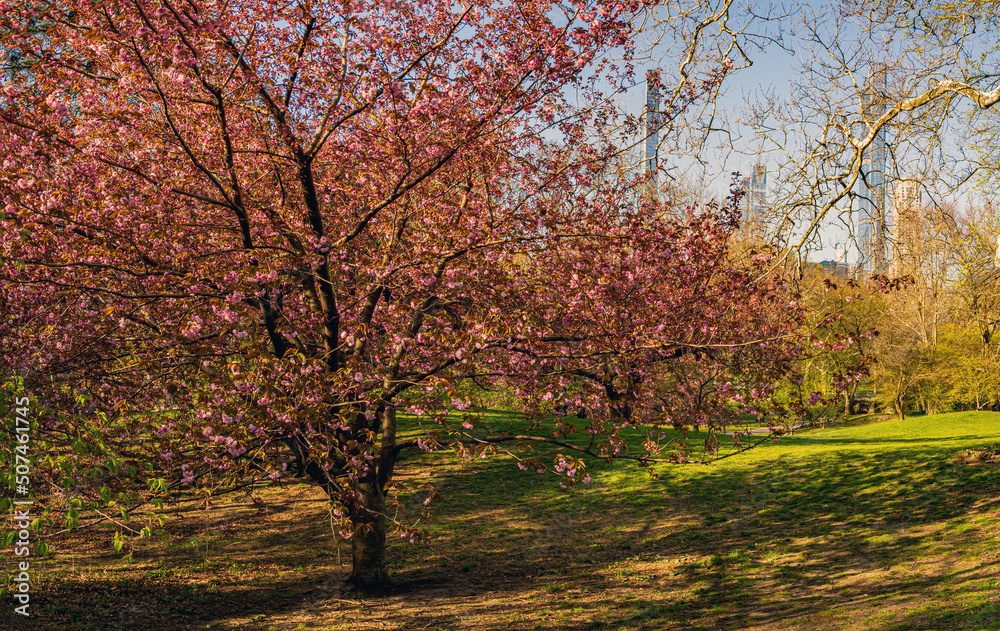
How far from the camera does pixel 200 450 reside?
7176 mm

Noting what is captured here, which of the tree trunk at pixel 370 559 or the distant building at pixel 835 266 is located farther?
the tree trunk at pixel 370 559

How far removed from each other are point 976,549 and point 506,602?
726 cm

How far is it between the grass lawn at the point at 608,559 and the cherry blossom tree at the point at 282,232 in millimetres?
2007

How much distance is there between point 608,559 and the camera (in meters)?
11.7

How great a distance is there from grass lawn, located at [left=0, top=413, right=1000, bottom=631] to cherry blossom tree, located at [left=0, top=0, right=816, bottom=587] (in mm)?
2007

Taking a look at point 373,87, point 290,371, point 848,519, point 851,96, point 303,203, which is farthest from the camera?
point 848,519

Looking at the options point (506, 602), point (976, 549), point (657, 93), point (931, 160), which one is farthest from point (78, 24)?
point (976, 549)

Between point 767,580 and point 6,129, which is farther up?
point 6,129

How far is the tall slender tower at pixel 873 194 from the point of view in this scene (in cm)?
871

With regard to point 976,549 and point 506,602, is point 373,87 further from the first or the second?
point 976,549

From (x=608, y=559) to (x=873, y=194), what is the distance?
279 inches

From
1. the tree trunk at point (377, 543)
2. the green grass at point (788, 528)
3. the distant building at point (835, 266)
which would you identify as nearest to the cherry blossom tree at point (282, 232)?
the tree trunk at point (377, 543)

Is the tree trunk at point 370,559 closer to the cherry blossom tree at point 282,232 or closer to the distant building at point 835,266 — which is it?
the cherry blossom tree at point 282,232

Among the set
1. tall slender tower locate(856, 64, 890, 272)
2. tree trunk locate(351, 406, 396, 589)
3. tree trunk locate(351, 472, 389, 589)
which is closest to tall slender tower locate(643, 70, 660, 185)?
tall slender tower locate(856, 64, 890, 272)
